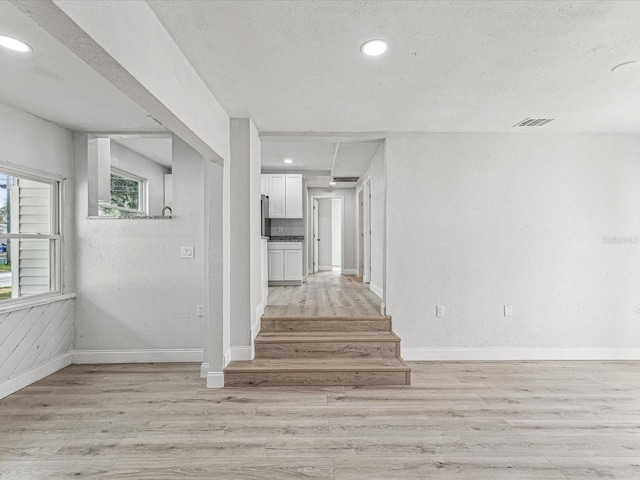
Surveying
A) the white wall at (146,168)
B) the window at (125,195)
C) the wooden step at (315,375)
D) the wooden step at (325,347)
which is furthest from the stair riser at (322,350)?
the white wall at (146,168)

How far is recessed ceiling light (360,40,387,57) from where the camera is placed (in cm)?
211

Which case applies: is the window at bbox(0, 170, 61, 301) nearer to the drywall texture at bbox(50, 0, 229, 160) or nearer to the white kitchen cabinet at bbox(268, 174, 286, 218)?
the drywall texture at bbox(50, 0, 229, 160)

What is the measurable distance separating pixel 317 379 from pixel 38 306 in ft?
9.45

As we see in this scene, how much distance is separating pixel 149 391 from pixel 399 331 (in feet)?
8.52

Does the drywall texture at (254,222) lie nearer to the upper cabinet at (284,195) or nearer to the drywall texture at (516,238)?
the drywall texture at (516,238)

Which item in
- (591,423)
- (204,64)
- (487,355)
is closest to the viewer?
(204,64)

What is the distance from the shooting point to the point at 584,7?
5.87 feet

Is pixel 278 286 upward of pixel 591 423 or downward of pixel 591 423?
upward

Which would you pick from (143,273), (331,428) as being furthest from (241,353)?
(143,273)

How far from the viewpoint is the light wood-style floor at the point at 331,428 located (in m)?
2.07

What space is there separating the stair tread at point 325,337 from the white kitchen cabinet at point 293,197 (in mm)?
3360

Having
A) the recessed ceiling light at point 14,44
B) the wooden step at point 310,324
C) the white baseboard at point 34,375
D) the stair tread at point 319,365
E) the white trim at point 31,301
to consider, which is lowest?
the white baseboard at point 34,375

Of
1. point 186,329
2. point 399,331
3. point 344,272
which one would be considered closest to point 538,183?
point 399,331

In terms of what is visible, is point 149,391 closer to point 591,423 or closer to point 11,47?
point 11,47
